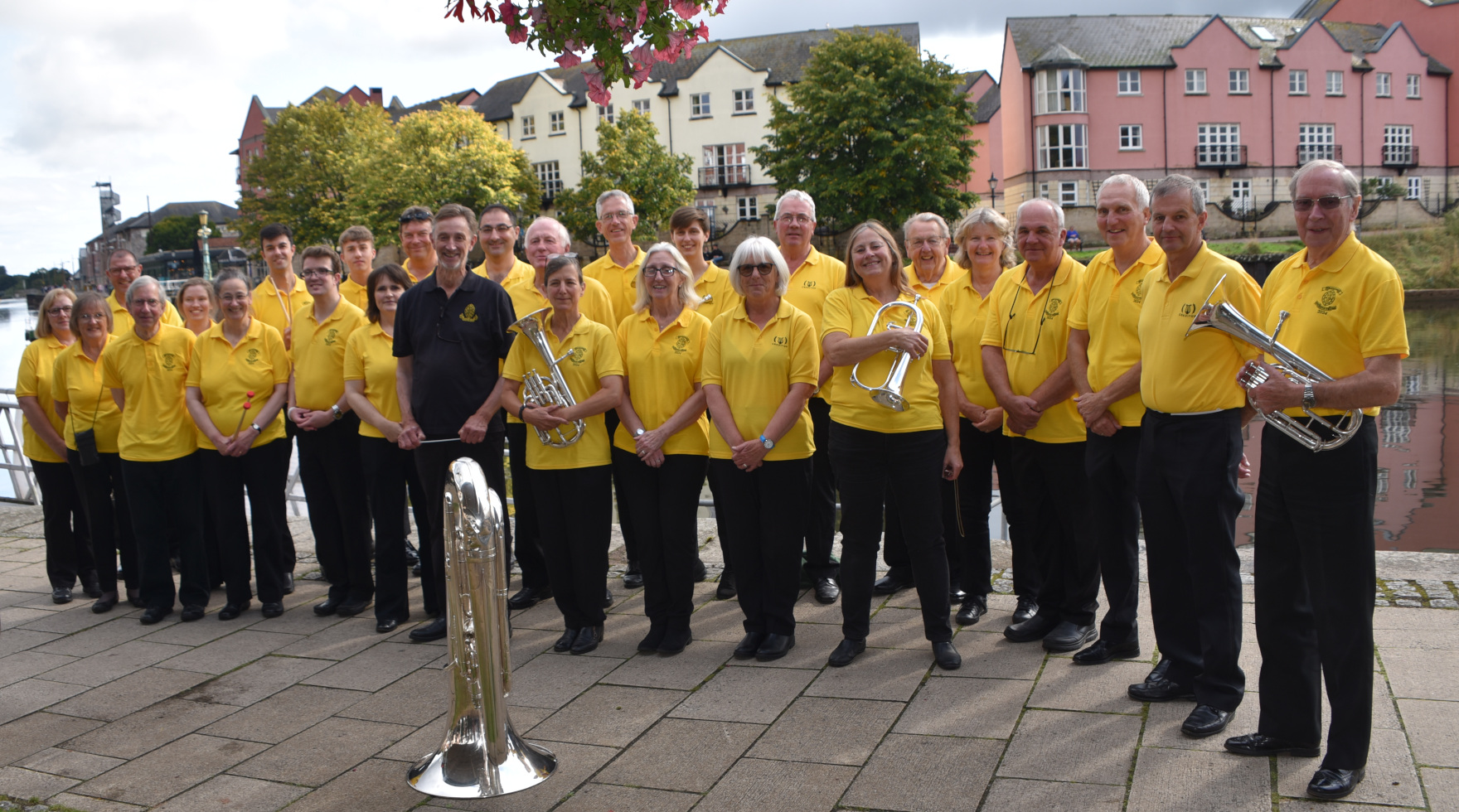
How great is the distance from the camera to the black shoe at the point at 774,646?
17.5 ft

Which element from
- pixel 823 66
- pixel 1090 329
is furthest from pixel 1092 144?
pixel 1090 329

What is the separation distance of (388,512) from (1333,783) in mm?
4911

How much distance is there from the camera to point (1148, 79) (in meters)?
57.6

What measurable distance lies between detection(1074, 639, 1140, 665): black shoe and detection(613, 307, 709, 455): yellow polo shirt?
212cm

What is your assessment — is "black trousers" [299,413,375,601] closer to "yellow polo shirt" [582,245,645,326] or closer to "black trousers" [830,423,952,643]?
"yellow polo shirt" [582,245,645,326]

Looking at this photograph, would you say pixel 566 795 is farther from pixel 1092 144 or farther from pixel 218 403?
pixel 1092 144

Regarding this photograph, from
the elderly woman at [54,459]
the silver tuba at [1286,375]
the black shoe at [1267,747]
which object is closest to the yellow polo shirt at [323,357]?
the elderly woman at [54,459]

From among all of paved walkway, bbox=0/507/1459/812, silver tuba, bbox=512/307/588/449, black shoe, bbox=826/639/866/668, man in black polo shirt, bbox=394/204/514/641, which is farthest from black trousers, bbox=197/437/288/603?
black shoe, bbox=826/639/866/668

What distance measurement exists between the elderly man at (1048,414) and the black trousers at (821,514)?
4.03 feet

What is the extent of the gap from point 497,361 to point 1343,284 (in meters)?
4.14

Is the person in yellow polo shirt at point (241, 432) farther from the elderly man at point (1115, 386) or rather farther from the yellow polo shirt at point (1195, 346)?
the yellow polo shirt at point (1195, 346)

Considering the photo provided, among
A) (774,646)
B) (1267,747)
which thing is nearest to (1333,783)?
(1267,747)

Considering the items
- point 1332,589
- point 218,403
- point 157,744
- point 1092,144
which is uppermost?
point 1092,144

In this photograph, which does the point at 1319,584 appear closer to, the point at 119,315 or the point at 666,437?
the point at 666,437
